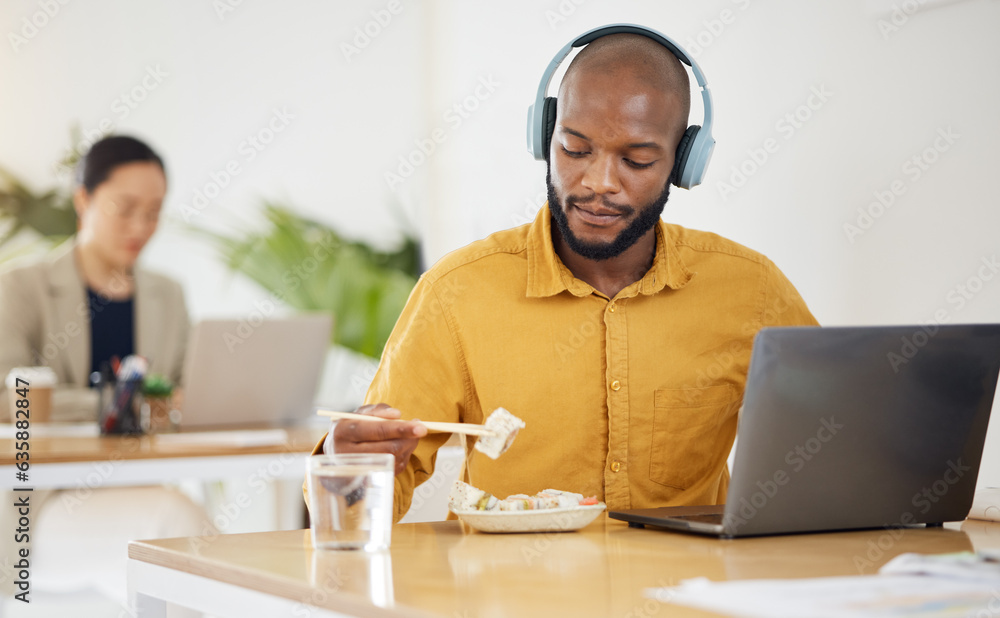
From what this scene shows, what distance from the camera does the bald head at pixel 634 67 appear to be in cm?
157

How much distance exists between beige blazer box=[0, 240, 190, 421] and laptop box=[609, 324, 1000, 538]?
2.61m

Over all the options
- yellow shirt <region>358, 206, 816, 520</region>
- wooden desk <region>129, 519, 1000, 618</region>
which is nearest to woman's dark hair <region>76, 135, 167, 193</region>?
yellow shirt <region>358, 206, 816, 520</region>

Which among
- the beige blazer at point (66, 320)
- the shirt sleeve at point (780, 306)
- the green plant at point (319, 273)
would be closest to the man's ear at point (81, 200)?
the beige blazer at point (66, 320)

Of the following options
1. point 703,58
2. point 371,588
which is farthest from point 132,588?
point 703,58

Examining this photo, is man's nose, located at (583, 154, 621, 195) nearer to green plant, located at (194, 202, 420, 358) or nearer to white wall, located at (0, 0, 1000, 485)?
white wall, located at (0, 0, 1000, 485)

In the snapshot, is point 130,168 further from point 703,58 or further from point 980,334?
point 980,334

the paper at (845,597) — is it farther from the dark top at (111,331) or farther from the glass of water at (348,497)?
the dark top at (111,331)

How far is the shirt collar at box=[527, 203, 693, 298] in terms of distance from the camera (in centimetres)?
160

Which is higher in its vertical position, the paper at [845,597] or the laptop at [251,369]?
the laptop at [251,369]

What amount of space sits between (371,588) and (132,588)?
1.36 feet

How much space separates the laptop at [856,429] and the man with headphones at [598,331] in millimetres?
331

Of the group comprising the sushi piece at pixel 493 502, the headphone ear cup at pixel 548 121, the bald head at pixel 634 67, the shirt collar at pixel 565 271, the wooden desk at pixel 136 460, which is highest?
the bald head at pixel 634 67

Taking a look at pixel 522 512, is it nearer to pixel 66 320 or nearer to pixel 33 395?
pixel 33 395

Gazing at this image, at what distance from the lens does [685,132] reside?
1655 mm
